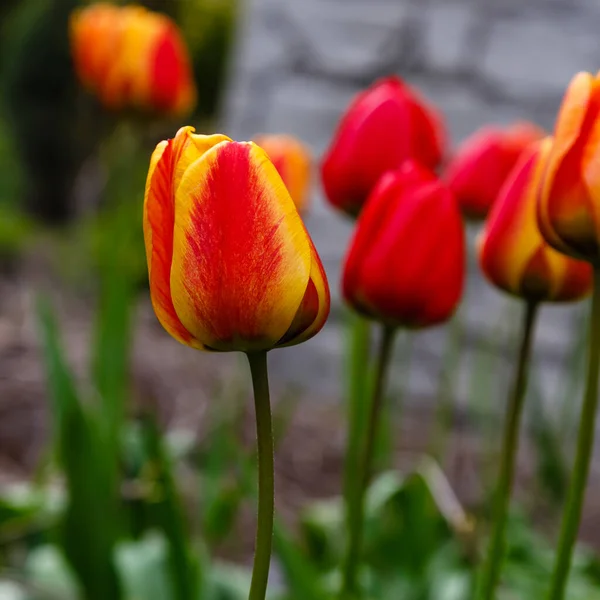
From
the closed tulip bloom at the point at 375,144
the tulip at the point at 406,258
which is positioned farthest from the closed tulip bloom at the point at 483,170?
the tulip at the point at 406,258

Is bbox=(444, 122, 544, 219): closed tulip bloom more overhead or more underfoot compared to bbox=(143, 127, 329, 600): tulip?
more underfoot

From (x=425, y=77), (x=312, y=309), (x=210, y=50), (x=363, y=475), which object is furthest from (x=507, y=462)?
(x=210, y=50)

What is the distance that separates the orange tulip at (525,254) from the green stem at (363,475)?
0.30 feet

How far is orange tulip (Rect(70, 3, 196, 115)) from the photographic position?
4.06ft

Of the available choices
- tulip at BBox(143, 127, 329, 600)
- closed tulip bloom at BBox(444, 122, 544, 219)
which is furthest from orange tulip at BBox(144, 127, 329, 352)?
closed tulip bloom at BBox(444, 122, 544, 219)

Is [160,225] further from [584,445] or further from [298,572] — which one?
[298,572]

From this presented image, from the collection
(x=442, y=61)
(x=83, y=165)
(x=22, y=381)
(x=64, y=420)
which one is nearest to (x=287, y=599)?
(x=64, y=420)

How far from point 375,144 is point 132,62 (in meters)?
0.63

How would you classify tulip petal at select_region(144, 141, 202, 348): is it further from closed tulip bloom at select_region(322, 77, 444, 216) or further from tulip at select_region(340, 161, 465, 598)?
closed tulip bloom at select_region(322, 77, 444, 216)

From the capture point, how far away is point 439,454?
1.43 metres

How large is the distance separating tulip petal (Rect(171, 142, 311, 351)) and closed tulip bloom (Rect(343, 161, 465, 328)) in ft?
0.68

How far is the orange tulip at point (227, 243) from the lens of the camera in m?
0.37

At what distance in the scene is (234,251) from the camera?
374 mm

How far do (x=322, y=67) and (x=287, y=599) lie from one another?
6.50 ft
